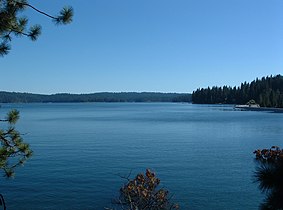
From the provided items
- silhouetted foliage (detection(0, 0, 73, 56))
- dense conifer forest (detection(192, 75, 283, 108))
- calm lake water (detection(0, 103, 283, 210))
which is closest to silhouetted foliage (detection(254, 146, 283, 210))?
silhouetted foliage (detection(0, 0, 73, 56))

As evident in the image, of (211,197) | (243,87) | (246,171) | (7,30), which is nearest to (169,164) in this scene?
(246,171)

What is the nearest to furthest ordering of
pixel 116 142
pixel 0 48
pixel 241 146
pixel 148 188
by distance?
pixel 0 48 < pixel 148 188 < pixel 241 146 < pixel 116 142

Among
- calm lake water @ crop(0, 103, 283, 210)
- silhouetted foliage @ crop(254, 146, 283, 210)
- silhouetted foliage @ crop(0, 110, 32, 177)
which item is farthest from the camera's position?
calm lake water @ crop(0, 103, 283, 210)

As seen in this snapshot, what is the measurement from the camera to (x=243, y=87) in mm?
191625

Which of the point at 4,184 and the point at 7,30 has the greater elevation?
the point at 7,30

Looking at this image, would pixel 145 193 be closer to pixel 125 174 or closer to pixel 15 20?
pixel 15 20

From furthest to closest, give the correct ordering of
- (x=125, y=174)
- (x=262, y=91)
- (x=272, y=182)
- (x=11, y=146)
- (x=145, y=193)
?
(x=262, y=91) → (x=125, y=174) → (x=145, y=193) → (x=11, y=146) → (x=272, y=182)

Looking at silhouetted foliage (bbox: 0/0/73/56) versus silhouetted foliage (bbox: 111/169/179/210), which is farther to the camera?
silhouetted foliage (bbox: 111/169/179/210)

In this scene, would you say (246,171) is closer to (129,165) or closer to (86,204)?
(129,165)

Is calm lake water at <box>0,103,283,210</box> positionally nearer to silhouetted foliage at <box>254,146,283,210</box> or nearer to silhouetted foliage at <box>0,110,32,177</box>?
silhouetted foliage at <box>0,110,32,177</box>

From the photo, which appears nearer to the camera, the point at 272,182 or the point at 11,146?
the point at 272,182

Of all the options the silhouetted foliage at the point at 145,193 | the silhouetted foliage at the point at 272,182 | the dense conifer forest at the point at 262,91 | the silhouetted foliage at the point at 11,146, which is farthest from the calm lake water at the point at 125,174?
→ the dense conifer forest at the point at 262,91

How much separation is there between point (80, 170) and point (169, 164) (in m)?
6.78

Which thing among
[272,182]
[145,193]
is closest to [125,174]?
[145,193]
